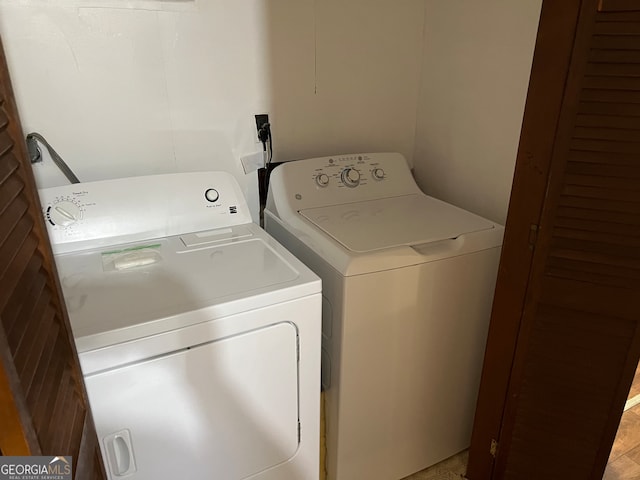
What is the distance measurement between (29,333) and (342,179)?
48.3 inches

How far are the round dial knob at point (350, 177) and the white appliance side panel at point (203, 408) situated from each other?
702 millimetres

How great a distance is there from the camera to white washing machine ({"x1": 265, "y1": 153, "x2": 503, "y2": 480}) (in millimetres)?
1312

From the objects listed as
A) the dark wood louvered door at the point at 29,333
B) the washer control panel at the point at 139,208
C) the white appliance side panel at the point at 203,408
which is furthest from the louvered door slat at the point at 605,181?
the dark wood louvered door at the point at 29,333

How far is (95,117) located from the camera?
4.70 feet

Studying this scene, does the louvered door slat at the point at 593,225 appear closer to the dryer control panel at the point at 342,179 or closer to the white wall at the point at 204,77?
the dryer control panel at the point at 342,179

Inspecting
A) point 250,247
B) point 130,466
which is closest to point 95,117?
point 250,247

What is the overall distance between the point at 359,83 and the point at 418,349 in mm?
1012

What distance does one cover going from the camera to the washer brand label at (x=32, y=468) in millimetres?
567

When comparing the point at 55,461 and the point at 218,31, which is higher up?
the point at 218,31

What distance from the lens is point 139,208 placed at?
140 cm

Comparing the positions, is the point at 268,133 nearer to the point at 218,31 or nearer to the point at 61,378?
the point at 218,31

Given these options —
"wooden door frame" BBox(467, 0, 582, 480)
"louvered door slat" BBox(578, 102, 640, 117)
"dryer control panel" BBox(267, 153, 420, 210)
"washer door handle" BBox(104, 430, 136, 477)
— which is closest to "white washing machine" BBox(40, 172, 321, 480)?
"washer door handle" BBox(104, 430, 136, 477)

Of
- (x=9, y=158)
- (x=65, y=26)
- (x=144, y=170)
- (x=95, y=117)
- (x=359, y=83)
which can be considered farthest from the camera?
(x=359, y=83)

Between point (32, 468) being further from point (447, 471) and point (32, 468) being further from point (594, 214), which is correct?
point (447, 471)
